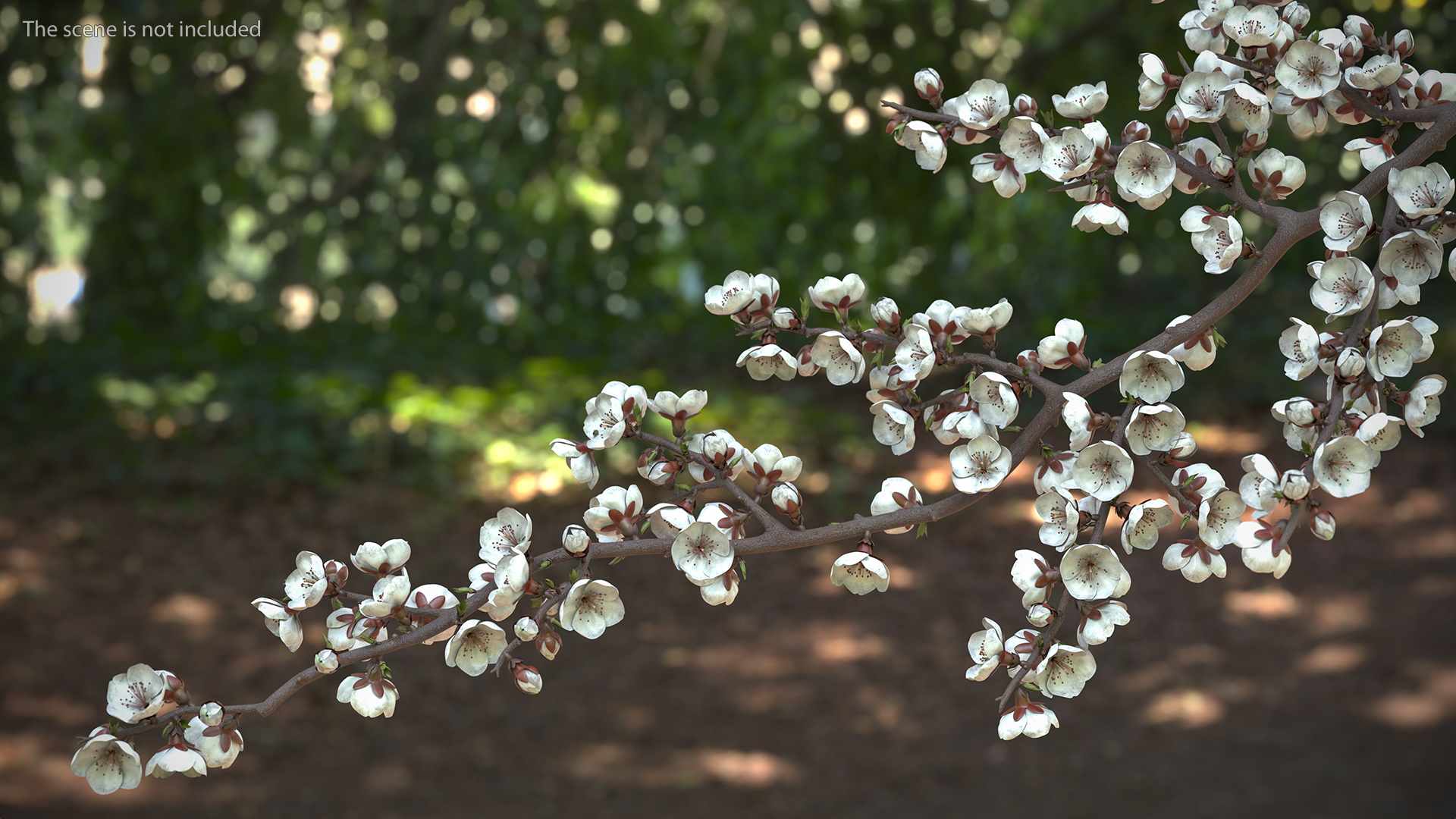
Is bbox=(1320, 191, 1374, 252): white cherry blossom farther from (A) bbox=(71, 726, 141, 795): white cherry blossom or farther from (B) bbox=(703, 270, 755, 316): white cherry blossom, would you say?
(A) bbox=(71, 726, 141, 795): white cherry blossom

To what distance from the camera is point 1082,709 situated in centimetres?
300

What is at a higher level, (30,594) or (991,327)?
(30,594)

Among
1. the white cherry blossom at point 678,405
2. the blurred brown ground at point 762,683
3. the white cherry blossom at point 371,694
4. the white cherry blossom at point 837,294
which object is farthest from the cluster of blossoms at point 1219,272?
the blurred brown ground at point 762,683

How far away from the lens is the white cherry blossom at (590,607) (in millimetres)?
784

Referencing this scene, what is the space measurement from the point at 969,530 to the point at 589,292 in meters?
2.33

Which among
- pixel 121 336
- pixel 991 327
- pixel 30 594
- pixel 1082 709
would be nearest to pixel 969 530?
pixel 1082 709

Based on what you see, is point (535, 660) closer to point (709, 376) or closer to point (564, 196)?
point (709, 376)

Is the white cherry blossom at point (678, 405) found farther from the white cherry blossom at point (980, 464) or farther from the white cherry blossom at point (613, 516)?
the white cherry blossom at point (980, 464)

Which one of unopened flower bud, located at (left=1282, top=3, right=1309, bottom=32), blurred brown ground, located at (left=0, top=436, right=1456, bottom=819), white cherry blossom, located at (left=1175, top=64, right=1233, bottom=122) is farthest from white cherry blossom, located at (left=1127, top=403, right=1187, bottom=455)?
blurred brown ground, located at (left=0, top=436, right=1456, bottom=819)

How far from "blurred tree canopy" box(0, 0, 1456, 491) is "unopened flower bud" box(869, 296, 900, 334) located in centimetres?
320

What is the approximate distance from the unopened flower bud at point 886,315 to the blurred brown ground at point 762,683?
77.9 inches

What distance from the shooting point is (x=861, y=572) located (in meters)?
0.84

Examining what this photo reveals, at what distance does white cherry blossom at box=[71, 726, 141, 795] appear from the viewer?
75 cm

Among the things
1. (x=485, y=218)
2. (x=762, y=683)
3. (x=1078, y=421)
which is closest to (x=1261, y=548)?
(x=1078, y=421)
